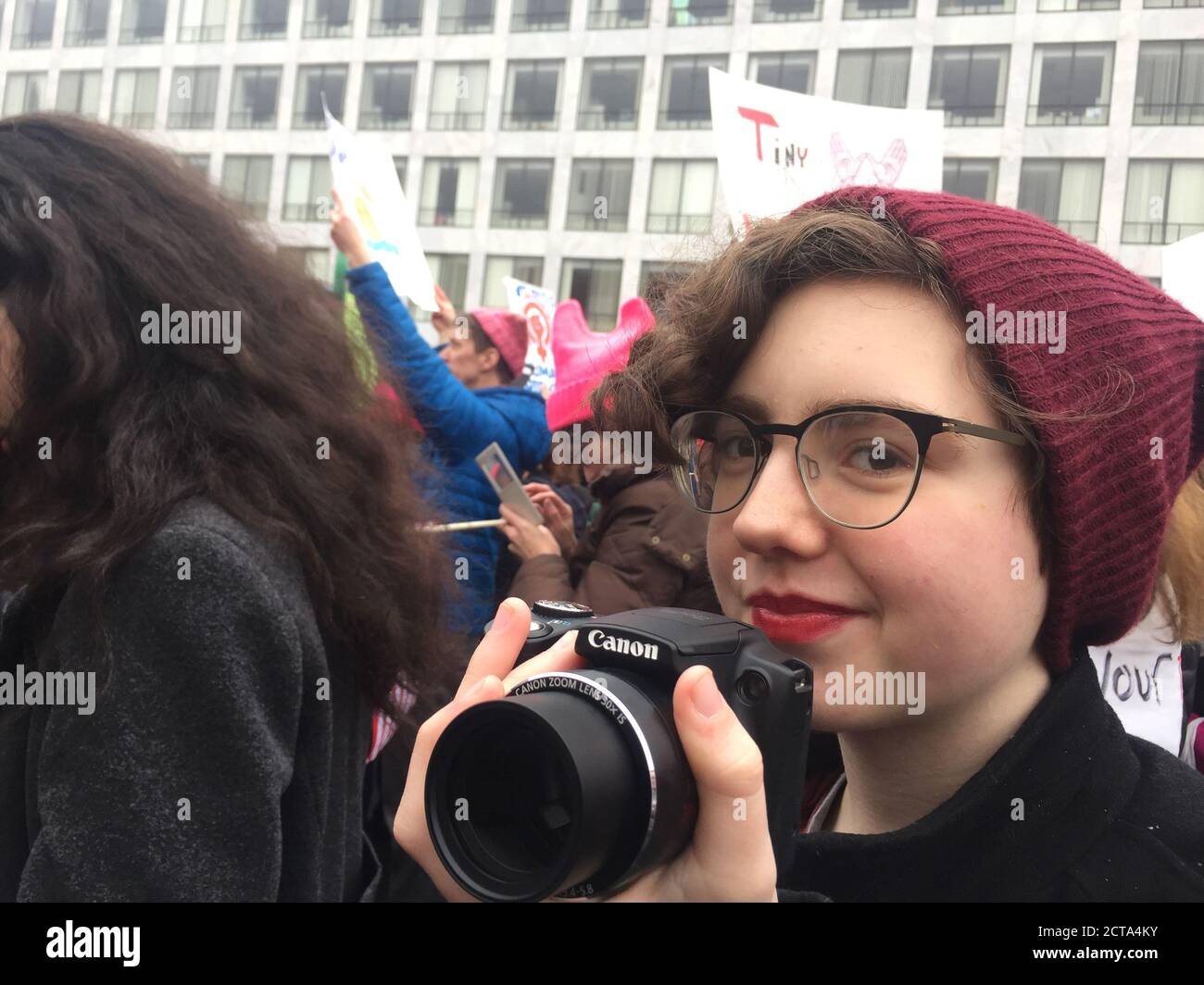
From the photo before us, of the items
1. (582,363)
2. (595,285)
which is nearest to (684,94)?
(595,285)

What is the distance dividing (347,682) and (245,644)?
11.9 inches

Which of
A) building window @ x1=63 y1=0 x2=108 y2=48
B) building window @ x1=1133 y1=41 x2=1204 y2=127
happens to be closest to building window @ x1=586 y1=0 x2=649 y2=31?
building window @ x1=1133 y1=41 x2=1204 y2=127

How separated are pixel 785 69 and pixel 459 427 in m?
19.9

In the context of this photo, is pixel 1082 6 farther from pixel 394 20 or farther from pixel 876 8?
pixel 394 20

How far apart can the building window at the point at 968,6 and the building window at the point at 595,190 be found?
729 cm

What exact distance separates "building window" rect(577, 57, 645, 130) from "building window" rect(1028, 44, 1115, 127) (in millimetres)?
8323

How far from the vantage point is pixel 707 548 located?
1.37 metres

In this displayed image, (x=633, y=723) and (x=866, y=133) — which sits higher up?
(x=866, y=133)

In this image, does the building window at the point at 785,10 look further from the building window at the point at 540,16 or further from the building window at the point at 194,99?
Result: the building window at the point at 194,99

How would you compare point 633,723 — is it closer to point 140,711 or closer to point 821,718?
point 821,718

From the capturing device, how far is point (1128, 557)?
1.20m

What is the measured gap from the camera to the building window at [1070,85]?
1702cm
